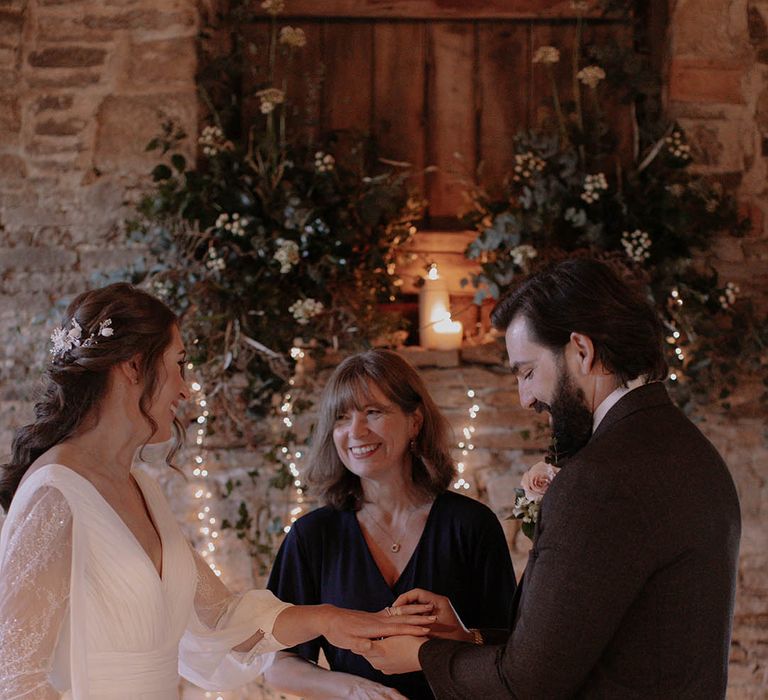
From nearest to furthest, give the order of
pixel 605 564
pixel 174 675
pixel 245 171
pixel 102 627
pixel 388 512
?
1. pixel 605 564
2. pixel 102 627
3. pixel 174 675
4. pixel 388 512
5. pixel 245 171

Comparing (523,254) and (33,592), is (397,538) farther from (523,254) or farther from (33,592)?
(523,254)

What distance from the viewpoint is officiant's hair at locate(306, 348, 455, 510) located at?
2.69 metres

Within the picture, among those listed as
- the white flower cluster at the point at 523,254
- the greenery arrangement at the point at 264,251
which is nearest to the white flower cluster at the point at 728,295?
the white flower cluster at the point at 523,254

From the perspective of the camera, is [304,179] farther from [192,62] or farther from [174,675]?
[174,675]

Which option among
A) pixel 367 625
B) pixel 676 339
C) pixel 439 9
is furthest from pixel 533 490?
pixel 439 9

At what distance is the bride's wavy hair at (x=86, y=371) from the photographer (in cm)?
207

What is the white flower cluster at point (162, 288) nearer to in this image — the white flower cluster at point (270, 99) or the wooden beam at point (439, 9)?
the white flower cluster at point (270, 99)

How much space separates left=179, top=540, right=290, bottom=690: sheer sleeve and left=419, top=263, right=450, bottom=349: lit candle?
5.52 ft

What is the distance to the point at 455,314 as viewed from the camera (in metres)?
3.84

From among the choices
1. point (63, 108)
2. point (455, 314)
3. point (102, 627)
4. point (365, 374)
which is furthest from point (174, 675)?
point (63, 108)

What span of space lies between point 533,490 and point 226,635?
871mm

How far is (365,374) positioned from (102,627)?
3.26ft

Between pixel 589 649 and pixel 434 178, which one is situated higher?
pixel 434 178

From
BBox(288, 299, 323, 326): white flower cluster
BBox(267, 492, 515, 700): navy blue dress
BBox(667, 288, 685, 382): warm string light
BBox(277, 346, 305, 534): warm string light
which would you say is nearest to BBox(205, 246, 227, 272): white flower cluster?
BBox(288, 299, 323, 326): white flower cluster
